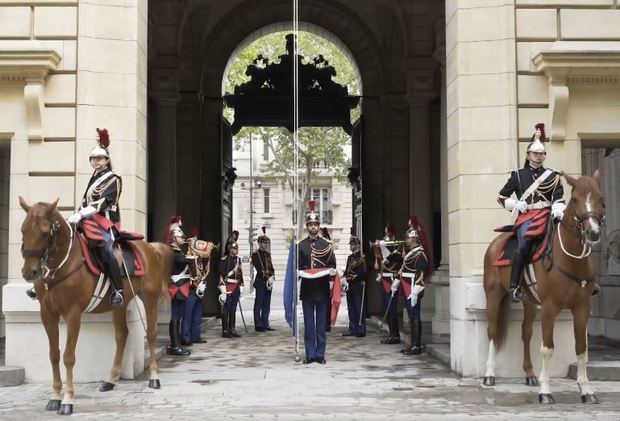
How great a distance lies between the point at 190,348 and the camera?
1493 centimetres

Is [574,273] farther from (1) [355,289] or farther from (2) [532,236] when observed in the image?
(1) [355,289]

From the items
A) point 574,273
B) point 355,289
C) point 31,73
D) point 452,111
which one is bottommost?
point 355,289

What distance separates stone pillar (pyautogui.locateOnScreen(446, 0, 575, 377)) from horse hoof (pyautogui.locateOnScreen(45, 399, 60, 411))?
5238 millimetres

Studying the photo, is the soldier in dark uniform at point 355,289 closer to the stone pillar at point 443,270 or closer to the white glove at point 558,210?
the stone pillar at point 443,270

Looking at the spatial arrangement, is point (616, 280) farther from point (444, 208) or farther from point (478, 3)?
point (478, 3)

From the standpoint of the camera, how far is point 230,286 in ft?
56.0

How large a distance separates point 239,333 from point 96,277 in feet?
28.8

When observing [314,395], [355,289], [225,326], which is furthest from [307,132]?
[314,395]

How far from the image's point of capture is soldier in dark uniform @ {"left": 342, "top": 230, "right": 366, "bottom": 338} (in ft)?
56.1

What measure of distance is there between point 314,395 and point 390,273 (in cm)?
674

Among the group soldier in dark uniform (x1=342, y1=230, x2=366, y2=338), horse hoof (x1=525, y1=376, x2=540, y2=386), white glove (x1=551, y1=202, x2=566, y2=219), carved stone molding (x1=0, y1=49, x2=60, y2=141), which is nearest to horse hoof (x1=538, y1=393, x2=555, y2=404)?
horse hoof (x1=525, y1=376, x2=540, y2=386)

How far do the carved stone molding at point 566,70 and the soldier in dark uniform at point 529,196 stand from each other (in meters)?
0.84

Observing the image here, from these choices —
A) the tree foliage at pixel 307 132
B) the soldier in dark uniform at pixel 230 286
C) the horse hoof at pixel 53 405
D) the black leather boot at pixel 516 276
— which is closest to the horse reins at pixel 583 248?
the black leather boot at pixel 516 276

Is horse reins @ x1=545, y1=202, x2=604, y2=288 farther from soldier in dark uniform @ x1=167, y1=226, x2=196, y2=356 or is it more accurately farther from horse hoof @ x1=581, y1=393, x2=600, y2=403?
soldier in dark uniform @ x1=167, y1=226, x2=196, y2=356
